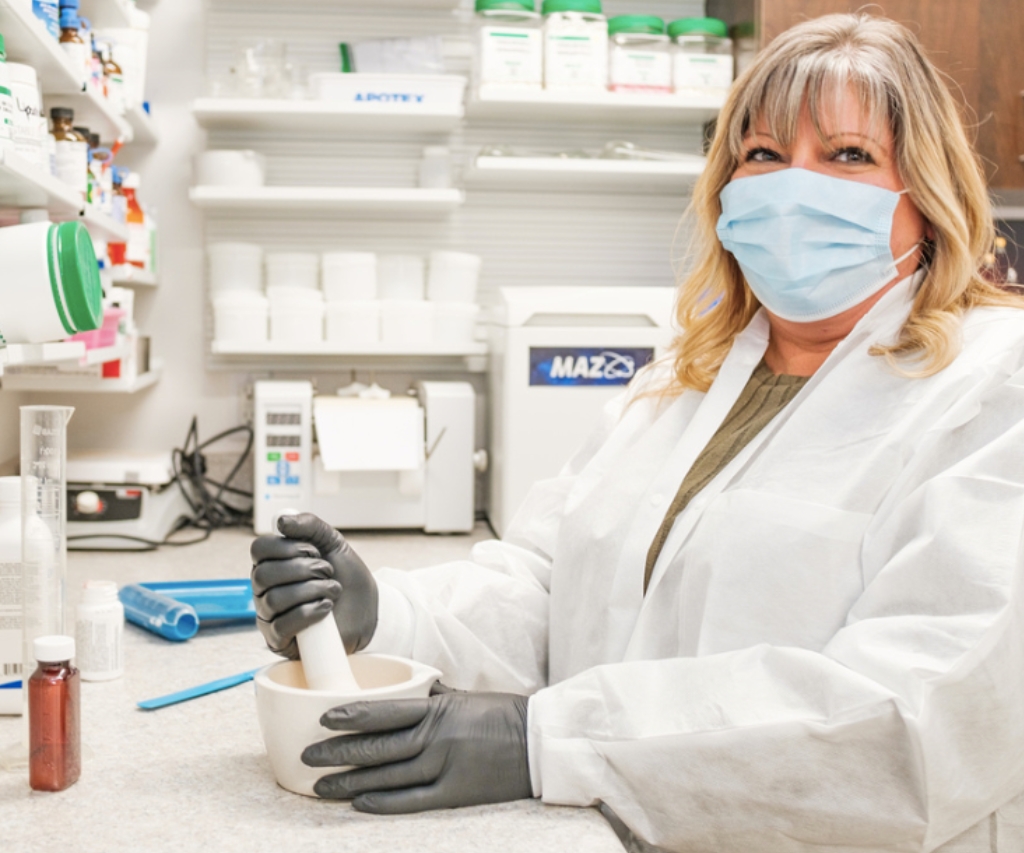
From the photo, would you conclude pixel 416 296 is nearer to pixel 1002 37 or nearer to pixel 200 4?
pixel 200 4

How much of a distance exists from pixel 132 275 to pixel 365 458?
565 mm

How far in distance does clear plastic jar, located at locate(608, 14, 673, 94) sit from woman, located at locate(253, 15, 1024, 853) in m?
1.04

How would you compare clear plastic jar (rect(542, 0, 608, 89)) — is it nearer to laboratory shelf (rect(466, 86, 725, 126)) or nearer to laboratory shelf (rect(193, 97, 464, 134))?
laboratory shelf (rect(466, 86, 725, 126))

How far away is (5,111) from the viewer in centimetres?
113

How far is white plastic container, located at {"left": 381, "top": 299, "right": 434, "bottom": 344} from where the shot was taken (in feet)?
7.64

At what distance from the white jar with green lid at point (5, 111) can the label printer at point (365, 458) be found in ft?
3.47

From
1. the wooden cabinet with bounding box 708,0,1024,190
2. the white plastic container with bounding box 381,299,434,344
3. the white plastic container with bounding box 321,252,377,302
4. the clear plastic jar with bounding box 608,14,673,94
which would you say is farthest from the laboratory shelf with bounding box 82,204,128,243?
the wooden cabinet with bounding box 708,0,1024,190

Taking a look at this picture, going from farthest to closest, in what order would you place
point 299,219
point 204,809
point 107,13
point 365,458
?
1. point 299,219
2. point 365,458
3. point 107,13
4. point 204,809

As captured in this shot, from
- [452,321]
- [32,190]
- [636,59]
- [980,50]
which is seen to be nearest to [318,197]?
[452,321]

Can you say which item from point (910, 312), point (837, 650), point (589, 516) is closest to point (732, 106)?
point (910, 312)

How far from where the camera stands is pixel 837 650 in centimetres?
84

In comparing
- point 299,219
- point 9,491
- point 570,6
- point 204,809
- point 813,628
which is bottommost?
point 204,809

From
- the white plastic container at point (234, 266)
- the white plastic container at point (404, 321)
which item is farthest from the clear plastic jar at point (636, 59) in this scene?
the white plastic container at point (234, 266)

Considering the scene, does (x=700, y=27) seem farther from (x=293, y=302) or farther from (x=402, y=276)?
(x=293, y=302)
